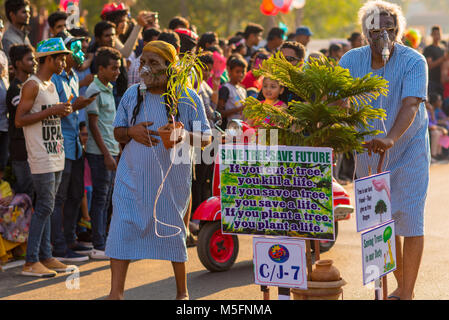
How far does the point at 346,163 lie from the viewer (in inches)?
517

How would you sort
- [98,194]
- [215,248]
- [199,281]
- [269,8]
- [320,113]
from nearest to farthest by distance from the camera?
[320,113], [199,281], [215,248], [98,194], [269,8]

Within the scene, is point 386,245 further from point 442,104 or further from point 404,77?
point 442,104

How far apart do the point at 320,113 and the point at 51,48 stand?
331 centimetres

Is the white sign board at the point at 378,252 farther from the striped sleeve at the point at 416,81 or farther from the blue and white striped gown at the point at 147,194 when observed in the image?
the blue and white striped gown at the point at 147,194

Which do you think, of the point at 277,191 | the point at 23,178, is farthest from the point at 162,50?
the point at 23,178

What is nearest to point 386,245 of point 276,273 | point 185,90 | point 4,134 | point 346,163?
point 276,273

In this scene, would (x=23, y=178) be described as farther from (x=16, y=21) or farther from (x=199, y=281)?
(x=16, y=21)

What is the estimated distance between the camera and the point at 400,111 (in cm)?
516

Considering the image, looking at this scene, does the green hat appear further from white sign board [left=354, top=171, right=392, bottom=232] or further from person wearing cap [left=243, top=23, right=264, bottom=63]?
person wearing cap [left=243, top=23, right=264, bottom=63]

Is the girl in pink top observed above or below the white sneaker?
above

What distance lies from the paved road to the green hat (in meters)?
2.01

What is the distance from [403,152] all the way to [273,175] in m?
1.53

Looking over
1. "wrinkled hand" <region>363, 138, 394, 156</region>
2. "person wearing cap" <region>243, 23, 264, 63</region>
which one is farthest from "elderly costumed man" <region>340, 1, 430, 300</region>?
"person wearing cap" <region>243, 23, 264, 63</region>

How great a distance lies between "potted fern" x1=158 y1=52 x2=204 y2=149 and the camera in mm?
5078
